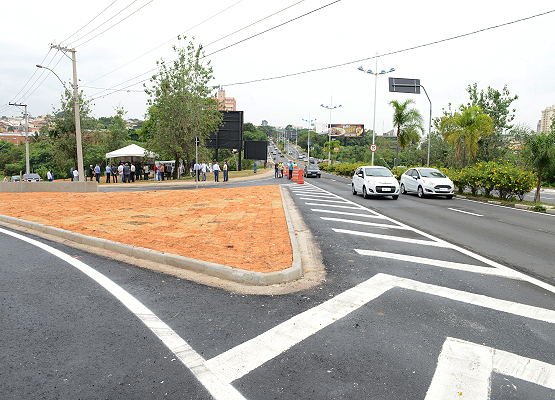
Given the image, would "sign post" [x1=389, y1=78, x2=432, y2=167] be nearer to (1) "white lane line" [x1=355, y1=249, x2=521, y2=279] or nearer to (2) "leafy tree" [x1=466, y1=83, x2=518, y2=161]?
(2) "leafy tree" [x1=466, y1=83, x2=518, y2=161]

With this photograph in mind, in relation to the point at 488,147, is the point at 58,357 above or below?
below

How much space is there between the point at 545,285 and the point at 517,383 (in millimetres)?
3065

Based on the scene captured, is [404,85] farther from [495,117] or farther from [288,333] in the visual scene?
[288,333]

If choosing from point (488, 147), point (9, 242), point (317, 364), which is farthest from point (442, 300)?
point (488, 147)

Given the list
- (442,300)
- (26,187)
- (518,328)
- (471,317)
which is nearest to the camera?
(518,328)

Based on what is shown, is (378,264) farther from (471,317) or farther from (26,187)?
(26,187)

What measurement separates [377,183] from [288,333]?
1433cm

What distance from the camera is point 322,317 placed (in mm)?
4133

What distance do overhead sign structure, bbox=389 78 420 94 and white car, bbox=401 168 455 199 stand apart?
12.9m

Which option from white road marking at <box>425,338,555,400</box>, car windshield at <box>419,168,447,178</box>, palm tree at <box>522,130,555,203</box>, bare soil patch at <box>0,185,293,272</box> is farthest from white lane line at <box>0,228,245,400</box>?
palm tree at <box>522,130,555,203</box>

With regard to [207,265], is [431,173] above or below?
above

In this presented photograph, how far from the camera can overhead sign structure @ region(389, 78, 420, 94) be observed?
31281 mm

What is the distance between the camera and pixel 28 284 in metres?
5.20

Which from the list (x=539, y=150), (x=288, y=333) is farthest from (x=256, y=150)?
(x=288, y=333)
